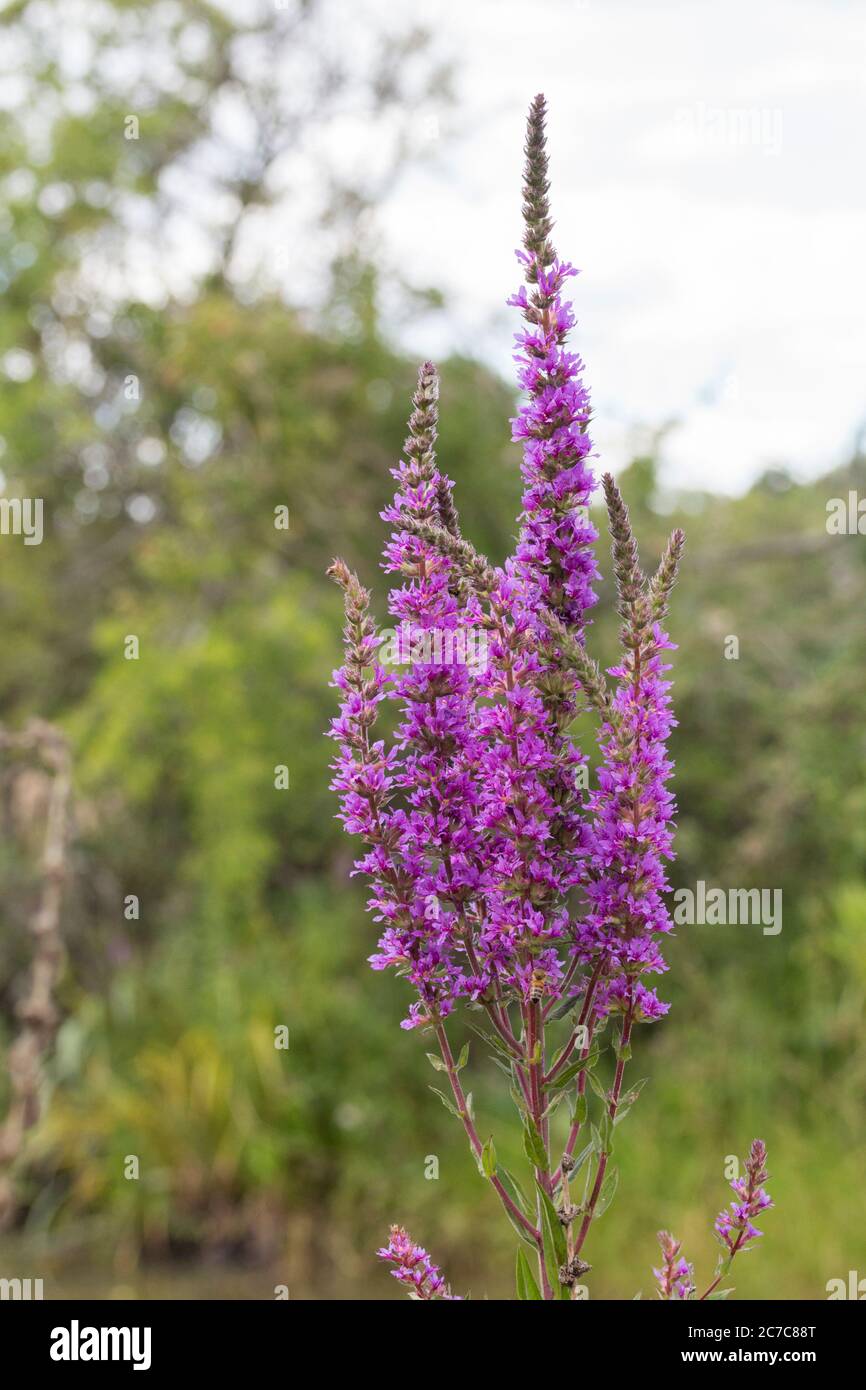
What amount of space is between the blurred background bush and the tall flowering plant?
6.00m

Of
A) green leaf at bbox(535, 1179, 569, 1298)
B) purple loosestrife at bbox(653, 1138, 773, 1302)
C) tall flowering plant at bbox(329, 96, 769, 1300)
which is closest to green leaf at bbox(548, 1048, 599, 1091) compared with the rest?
tall flowering plant at bbox(329, 96, 769, 1300)

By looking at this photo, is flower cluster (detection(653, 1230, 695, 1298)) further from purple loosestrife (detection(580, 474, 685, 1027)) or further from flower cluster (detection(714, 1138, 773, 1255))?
purple loosestrife (detection(580, 474, 685, 1027))

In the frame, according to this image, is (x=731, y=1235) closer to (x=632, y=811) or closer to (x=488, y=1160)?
(x=488, y=1160)

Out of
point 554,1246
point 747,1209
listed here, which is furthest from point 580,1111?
point 747,1209

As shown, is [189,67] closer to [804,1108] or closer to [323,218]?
[323,218]

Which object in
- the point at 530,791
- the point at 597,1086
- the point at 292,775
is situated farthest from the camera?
the point at 292,775

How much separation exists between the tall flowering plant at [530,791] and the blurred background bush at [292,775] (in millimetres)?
6002

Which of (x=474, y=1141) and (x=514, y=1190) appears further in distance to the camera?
(x=514, y=1190)

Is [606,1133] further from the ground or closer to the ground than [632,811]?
closer to the ground

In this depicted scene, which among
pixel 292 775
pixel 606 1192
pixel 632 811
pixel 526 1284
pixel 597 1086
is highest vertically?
pixel 292 775

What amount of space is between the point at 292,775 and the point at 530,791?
7133 mm

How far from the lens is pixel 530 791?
1.72m

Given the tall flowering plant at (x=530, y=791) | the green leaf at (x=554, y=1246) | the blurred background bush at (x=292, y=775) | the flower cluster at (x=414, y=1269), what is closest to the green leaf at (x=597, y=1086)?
the tall flowering plant at (x=530, y=791)

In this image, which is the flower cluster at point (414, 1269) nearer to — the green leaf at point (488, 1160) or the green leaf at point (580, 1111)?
the green leaf at point (488, 1160)
